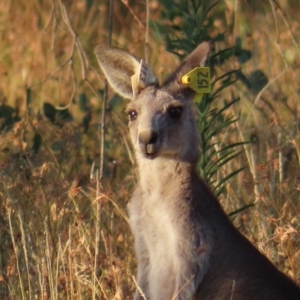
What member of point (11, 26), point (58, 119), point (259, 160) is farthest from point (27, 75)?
point (259, 160)

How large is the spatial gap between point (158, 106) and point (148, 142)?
1.00 ft

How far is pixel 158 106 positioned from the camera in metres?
5.12

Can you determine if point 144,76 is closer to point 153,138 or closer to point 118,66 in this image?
point 118,66

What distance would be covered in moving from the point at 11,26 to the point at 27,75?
114cm

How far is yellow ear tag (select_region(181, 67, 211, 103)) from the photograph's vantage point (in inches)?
200

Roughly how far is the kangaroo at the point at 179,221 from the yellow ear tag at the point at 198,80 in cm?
6

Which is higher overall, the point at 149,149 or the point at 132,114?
the point at 132,114

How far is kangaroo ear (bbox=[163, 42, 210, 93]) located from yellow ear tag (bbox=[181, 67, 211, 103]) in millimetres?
55

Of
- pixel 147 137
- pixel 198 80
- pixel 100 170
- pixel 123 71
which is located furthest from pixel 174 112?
pixel 100 170

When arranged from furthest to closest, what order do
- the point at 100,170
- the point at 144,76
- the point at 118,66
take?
the point at 100,170 < the point at 118,66 < the point at 144,76

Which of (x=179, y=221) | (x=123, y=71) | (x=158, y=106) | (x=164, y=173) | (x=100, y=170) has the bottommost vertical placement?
(x=179, y=221)

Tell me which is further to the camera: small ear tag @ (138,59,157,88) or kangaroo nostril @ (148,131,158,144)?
small ear tag @ (138,59,157,88)

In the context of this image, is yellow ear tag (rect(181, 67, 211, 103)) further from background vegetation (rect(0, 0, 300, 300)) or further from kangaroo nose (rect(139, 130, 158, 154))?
background vegetation (rect(0, 0, 300, 300))

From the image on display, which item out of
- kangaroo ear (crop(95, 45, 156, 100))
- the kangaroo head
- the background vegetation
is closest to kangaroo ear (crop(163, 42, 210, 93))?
the kangaroo head
